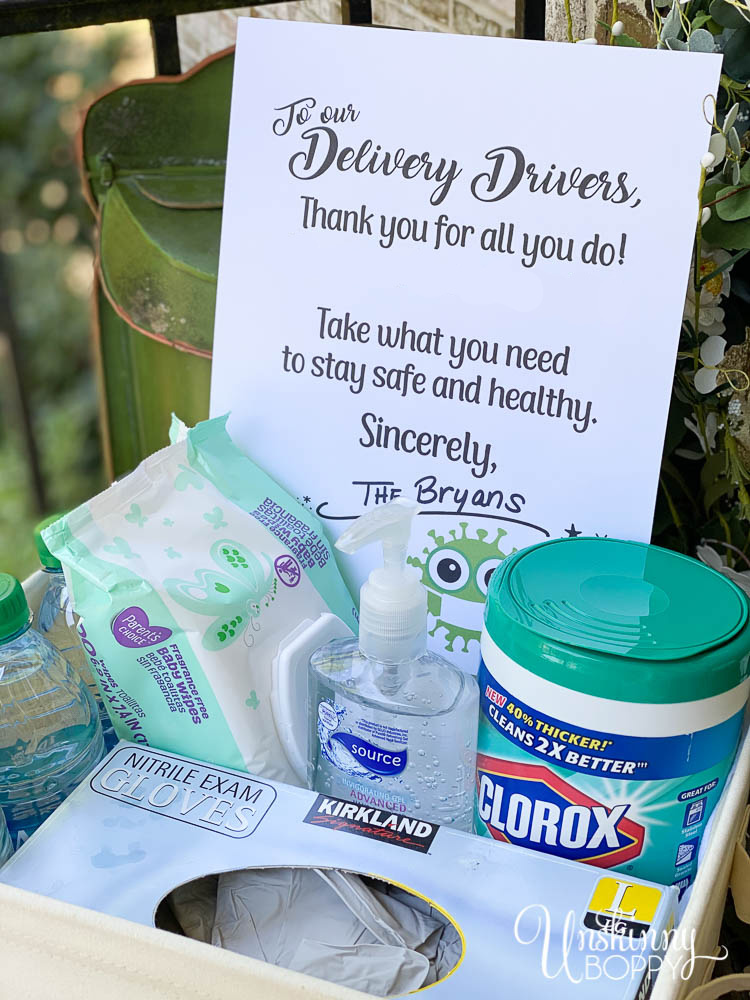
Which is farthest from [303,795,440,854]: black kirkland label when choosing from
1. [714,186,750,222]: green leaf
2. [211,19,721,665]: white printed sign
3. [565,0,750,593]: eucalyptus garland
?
[714,186,750,222]: green leaf

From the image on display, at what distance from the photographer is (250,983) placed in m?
0.48

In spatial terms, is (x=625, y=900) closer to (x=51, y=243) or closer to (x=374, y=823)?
(x=374, y=823)

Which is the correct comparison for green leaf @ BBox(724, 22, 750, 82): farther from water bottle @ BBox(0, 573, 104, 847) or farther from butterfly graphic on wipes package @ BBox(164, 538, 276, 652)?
water bottle @ BBox(0, 573, 104, 847)

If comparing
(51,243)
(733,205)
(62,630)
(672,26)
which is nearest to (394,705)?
(62,630)

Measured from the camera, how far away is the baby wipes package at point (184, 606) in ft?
2.18

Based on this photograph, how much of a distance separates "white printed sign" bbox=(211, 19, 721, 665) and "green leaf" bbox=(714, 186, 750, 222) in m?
0.02

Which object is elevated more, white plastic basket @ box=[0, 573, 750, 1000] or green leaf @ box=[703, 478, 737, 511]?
green leaf @ box=[703, 478, 737, 511]

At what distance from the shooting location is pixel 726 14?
67 cm

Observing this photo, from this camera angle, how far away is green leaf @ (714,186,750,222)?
65cm

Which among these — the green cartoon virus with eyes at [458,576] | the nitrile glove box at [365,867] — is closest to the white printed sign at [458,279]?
the green cartoon virus with eyes at [458,576]

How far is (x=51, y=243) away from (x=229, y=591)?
221 centimetres

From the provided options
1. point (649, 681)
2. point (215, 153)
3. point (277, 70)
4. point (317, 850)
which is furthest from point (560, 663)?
point (215, 153)

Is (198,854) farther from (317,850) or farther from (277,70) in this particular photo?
(277,70)

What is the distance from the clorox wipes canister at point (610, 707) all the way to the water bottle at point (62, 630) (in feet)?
1.01
